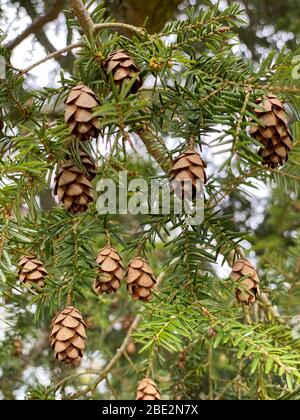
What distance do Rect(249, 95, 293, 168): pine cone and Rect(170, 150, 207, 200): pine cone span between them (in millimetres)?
69

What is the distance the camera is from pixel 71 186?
656 millimetres

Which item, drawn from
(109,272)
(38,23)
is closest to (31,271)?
(109,272)

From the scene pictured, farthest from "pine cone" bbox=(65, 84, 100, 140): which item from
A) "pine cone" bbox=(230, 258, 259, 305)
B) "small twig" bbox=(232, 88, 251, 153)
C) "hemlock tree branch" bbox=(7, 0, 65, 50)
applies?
→ "hemlock tree branch" bbox=(7, 0, 65, 50)

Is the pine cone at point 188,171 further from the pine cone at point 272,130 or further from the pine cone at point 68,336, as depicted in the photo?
the pine cone at point 68,336

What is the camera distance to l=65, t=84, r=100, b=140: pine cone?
575 mm

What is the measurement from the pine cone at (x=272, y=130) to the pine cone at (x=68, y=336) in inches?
11.4

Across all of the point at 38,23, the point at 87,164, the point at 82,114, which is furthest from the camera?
the point at 38,23

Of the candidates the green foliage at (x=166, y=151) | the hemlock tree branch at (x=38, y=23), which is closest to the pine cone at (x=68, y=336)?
the green foliage at (x=166, y=151)

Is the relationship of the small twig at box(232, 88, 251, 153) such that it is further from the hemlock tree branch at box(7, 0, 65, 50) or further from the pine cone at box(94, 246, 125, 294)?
the hemlock tree branch at box(7, 0, 65, 50)

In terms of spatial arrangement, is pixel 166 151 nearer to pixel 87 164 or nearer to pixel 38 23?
pixel 87 164

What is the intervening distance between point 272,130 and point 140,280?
0.25 metres
